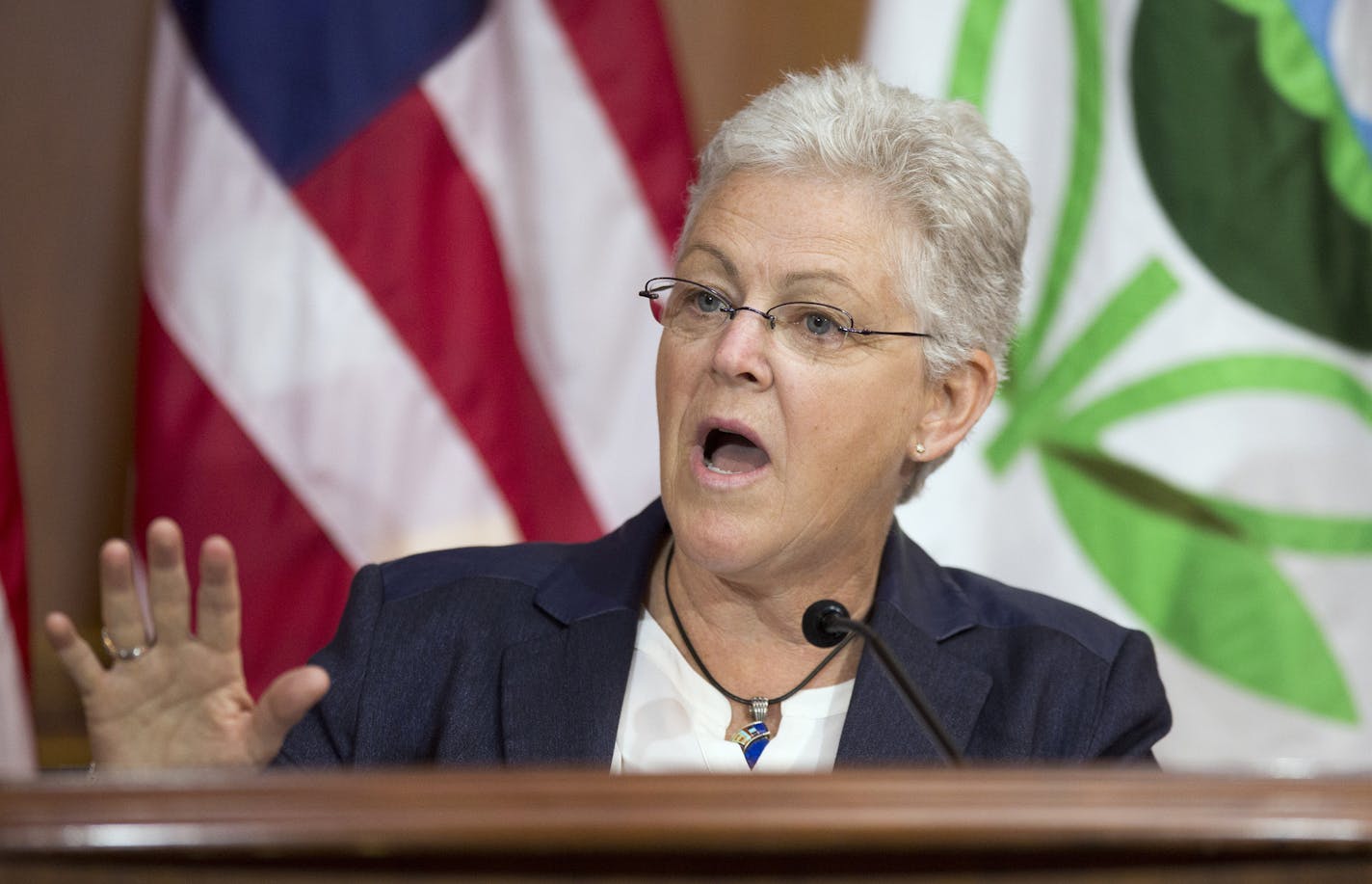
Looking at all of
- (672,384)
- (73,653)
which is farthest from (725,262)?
(73,653)

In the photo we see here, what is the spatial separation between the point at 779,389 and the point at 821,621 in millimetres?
346

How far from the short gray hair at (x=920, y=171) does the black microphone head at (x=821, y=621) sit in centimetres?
46

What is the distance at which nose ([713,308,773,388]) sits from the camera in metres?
1.64

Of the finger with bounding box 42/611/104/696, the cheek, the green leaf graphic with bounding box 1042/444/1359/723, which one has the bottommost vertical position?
the green leaf graphic with bounding box 1042/444/1359/723

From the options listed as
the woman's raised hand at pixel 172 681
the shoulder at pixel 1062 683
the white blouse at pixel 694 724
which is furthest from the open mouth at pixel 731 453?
the woman's raised hand at pixel 172 681

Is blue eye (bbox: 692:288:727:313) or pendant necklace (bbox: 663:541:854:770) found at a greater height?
blue eye (bbox: 692:288:727:313)

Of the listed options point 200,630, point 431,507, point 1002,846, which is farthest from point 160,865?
point 431,507

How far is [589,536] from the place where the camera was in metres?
2.62

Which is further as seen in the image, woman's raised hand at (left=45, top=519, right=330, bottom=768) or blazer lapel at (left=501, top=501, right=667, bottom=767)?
blazer lapel at (left=501, top=501, right=667, bottom=767)

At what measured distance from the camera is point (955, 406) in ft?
6.04

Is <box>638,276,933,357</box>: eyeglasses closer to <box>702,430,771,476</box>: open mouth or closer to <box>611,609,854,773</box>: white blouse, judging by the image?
<box>702,430,771,476</box>: open mouth

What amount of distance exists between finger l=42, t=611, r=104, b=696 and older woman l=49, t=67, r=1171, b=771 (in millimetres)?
374

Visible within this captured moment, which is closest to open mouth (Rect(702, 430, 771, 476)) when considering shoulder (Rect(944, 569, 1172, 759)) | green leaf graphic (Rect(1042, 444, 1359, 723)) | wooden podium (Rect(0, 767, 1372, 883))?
shoulder (Rect(944, 569, 1172, 759))

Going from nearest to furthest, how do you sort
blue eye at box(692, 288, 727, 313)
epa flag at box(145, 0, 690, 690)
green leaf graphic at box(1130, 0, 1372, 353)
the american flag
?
blue eye at box(692, 288, 727, 313)
the american flag
epa flag at box(145, 0, 690, 690)
green leaf graphic at box(1130, 0, 1372, 353)
